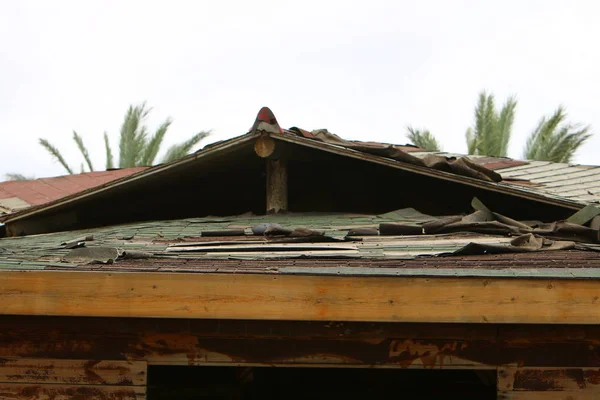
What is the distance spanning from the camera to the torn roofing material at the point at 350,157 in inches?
255

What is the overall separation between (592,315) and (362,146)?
11.9ft

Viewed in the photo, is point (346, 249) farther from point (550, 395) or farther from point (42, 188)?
point (42, 188)

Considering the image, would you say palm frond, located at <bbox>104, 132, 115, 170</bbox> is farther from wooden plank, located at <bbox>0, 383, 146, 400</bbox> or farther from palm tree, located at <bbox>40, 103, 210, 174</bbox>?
wooden plank, located at <bbox>0, 383, 146, 400</bbox>

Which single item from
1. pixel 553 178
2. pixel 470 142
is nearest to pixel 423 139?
pixel 470 142

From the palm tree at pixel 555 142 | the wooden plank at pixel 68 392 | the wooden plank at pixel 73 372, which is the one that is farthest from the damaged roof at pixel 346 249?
the palm tree at pixel 555 142

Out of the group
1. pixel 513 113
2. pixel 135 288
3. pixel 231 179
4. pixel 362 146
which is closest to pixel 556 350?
pixel 135 288

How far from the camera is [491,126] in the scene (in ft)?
69.4

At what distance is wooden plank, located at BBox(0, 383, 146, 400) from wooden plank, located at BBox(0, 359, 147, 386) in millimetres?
22

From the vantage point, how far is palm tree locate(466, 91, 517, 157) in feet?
69.0

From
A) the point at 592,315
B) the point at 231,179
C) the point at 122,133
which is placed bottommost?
the point at 592,315

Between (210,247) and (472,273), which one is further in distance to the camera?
(210,247)

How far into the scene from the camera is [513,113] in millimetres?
21234

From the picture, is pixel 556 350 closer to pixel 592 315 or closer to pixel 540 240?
pixel 592 315

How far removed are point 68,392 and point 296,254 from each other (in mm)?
1320
